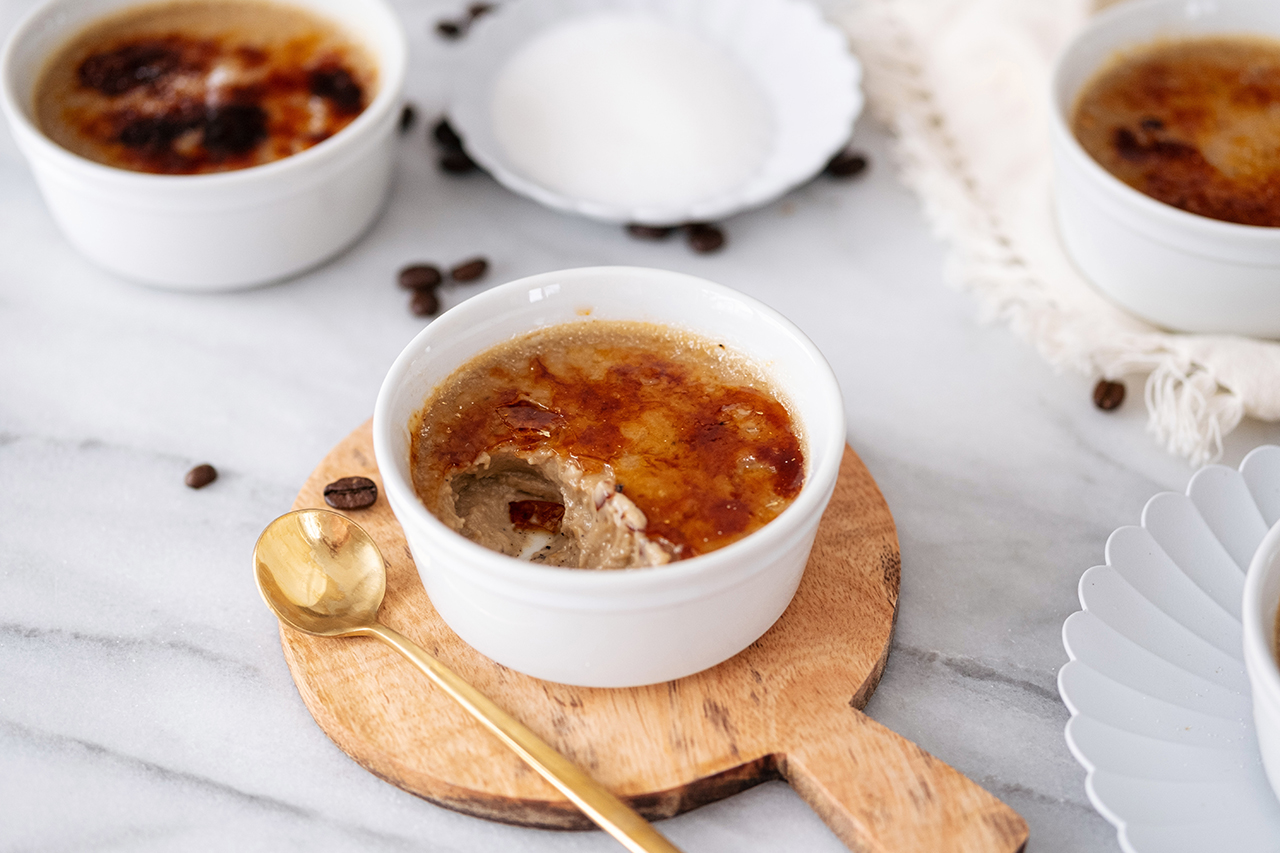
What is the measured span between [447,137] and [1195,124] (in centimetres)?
166

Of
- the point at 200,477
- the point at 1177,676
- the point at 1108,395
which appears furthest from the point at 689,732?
the point at 1108,395

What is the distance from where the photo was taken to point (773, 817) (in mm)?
1449

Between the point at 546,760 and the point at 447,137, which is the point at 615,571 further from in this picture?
the point at 447,137

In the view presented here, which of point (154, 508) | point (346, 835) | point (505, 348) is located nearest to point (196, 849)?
point (346, 835)

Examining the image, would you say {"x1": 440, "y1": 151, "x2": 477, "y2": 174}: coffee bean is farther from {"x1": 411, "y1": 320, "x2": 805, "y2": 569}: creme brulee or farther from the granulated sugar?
{"x1": 411, "y1": 320, "x2": 805, "y2": 569}: creme brulee

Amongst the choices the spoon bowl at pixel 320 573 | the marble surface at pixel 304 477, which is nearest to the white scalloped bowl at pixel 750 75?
the marble surface at pixel 304 477

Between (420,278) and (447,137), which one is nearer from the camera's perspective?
(420,278)

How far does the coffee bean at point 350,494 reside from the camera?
1735 mm

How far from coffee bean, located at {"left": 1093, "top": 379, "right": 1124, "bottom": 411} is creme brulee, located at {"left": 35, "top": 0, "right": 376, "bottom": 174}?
5.38 ft

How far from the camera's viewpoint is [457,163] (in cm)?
256

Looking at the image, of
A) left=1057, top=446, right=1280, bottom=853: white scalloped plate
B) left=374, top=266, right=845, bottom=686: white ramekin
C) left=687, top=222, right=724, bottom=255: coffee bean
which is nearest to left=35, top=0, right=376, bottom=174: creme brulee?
left=687, top=222, right=724, bottom=255: coffee bean

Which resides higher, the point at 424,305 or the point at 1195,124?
the point at 1195,124

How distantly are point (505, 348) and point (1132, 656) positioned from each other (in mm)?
1015

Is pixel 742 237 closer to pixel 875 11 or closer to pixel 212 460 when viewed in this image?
pixel 875 11
